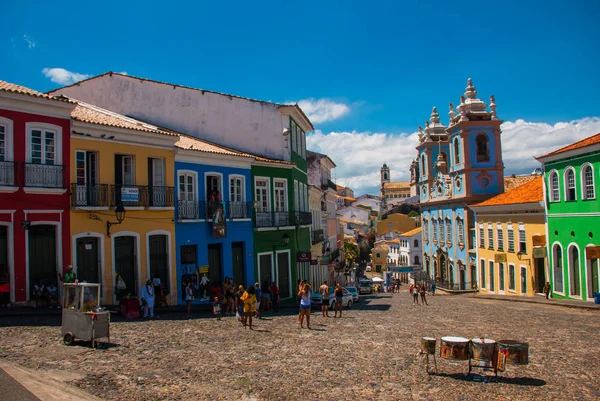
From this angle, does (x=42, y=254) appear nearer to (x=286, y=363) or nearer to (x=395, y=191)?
(x=286, y=363)

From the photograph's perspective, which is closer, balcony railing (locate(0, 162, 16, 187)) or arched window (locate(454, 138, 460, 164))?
balcony railing (locate(0, 162, 16, 187))

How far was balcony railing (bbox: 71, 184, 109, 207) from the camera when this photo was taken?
57.8 ft

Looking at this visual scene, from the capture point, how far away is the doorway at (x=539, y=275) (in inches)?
1272

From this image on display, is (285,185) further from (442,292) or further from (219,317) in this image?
(442,292)

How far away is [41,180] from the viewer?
1670 centimetres

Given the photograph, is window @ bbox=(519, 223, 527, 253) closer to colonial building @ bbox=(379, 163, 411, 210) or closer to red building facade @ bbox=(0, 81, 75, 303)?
red building facade @ bbox=(0, 81, 75, 303)

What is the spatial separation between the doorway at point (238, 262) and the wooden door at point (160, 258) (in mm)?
3872

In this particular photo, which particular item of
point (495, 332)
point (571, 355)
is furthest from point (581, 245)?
point (571, 355)

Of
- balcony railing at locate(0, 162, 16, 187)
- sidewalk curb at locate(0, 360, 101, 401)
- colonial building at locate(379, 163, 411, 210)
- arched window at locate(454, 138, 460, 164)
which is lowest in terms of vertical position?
sidewalk curb at locate(0, 360, 101, 401)

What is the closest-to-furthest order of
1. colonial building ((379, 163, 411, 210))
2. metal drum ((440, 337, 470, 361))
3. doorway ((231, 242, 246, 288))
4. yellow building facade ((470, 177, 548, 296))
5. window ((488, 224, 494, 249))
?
metal drum ((440, 337, 470, 361)), doorway ((231, 242, 246, 288)), yellow building facade ((470, 177, 548, 296)), window ((488, 224, 494, 249)), colonial building ((379, 163, 411, 210))

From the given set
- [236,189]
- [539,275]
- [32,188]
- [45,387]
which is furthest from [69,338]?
[539,275]

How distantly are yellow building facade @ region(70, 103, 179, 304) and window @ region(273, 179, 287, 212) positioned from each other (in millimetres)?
7034

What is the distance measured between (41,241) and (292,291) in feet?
44.2

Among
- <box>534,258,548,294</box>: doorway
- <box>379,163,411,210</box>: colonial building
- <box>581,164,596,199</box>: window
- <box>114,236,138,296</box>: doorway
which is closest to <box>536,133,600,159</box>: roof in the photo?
<box>581,164,596,199</box>: window
